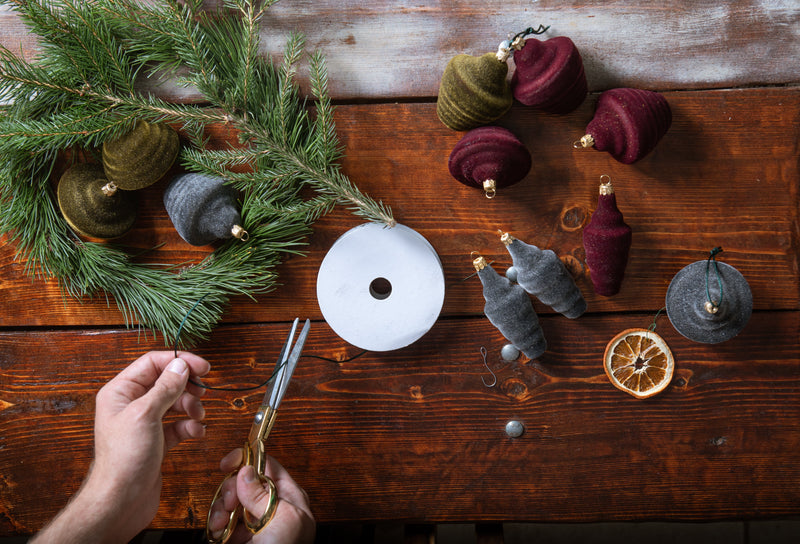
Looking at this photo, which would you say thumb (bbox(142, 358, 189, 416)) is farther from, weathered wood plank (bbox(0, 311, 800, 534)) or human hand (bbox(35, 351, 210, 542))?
weathered wood plank (bbox(0, 311, 800, 534))

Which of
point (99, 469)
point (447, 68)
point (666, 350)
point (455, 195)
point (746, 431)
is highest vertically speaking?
point (447, 68)

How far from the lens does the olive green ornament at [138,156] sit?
96 centimetres

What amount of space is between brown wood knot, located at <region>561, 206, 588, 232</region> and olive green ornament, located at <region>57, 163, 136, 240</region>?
0.81m

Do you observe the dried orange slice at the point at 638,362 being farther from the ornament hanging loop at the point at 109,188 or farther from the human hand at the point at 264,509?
the ornament hanging loop at the point at 109,188

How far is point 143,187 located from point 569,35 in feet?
2.72

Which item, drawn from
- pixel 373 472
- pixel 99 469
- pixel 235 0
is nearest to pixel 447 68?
pixel 235 0

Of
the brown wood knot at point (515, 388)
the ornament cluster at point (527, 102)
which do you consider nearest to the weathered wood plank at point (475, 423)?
the brown wood knot at point (515, 388)

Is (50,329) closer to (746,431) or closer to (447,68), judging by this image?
(447,68)

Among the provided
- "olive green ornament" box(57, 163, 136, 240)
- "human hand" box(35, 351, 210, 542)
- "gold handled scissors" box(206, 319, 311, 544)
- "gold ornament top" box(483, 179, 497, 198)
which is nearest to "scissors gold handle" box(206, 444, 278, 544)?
"gold handled scissors" box(206, 319, 311, 544)

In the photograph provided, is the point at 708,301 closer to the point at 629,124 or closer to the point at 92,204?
the point at 629,124

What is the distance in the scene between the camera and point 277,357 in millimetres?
1078

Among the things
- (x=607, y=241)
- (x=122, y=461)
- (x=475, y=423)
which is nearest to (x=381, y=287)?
(x=475, y=423)

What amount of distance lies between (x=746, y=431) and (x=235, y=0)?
1212 millimetres

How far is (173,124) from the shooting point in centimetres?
103
